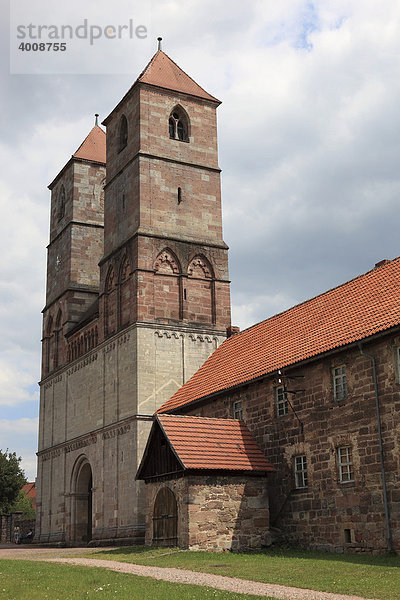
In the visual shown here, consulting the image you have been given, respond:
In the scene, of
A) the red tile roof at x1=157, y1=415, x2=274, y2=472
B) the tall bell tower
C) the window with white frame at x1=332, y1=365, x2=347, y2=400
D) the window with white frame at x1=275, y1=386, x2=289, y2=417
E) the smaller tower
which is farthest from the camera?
the smaller tower

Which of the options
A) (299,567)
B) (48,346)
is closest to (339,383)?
(299,567)

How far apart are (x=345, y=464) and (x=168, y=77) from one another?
25.9 m

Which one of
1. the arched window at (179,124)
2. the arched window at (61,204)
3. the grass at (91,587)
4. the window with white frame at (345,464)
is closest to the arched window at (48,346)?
the arched window at (61,204)

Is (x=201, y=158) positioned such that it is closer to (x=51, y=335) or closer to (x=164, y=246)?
(x=164, y=246)

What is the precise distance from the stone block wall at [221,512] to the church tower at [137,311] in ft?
31.8

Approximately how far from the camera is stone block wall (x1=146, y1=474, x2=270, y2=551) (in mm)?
22094

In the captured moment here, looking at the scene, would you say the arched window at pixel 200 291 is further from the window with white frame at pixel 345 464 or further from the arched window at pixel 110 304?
the window with white frame at pixel 345 464

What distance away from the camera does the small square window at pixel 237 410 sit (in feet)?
89.4

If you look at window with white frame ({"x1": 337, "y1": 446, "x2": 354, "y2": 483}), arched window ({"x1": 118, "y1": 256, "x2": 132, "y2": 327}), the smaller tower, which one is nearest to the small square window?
window with white frame ({"x1": 337, "y1": 446, "x2": 354, "y2": 483})

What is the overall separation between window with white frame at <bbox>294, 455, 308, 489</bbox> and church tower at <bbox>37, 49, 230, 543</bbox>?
33.7ft

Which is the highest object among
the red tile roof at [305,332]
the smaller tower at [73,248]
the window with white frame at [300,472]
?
the smaller tower at [73,248]

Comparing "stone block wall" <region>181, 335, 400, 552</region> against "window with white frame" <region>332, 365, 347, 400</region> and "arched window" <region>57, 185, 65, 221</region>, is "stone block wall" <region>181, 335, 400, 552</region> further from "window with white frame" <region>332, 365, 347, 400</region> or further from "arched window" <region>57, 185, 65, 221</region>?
"arched window" <region>57, 185, 65, 221</region>

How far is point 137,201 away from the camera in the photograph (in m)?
36.8

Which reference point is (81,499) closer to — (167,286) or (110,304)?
(110,304)
